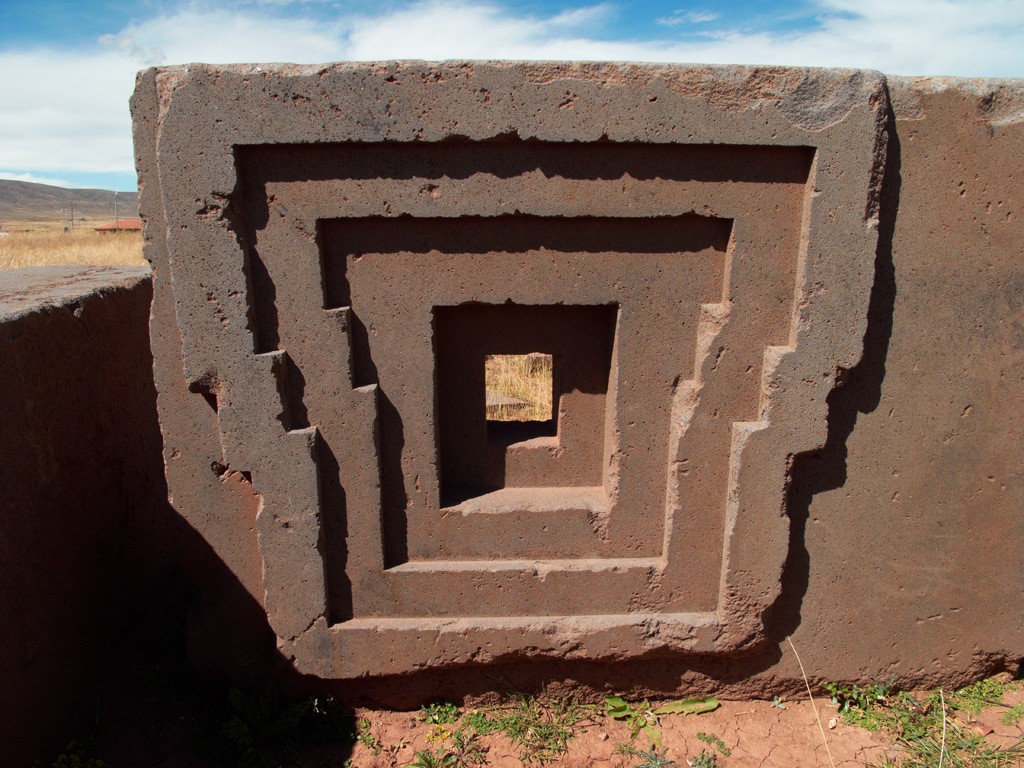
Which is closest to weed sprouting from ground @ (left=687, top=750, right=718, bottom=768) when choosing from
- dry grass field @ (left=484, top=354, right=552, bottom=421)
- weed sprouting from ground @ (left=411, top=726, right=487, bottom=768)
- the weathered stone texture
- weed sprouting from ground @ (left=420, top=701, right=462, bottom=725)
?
the weathered stone texture

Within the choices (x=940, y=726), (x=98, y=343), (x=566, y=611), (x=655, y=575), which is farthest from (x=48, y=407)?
(x=940, y=726)

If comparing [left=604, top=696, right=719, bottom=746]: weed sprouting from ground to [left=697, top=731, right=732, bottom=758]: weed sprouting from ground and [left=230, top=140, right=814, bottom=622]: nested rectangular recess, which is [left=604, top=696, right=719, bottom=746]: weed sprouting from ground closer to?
[left=697, top=731, right=732, bottom=758]: weed sprouting from ground

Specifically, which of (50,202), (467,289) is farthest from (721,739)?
(50,202)

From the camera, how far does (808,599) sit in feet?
9.79

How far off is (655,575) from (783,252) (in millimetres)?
1412

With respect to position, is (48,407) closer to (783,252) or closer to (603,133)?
(603,133)

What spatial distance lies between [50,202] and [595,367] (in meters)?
130

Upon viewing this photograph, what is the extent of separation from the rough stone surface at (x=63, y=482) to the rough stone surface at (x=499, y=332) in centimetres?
53

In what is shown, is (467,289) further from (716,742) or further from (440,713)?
(716,742)

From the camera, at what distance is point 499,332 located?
9.63ft

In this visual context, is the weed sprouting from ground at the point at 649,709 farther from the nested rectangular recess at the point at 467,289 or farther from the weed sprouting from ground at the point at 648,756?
the nested rectangular recess at the point at 467,289

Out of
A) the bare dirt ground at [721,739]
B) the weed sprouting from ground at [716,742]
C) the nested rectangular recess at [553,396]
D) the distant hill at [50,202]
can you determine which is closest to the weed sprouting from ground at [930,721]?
the bare dirt ground at [721,739]

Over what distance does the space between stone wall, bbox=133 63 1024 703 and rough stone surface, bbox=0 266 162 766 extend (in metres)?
0.53

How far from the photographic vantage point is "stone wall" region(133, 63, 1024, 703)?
7.97 ft
